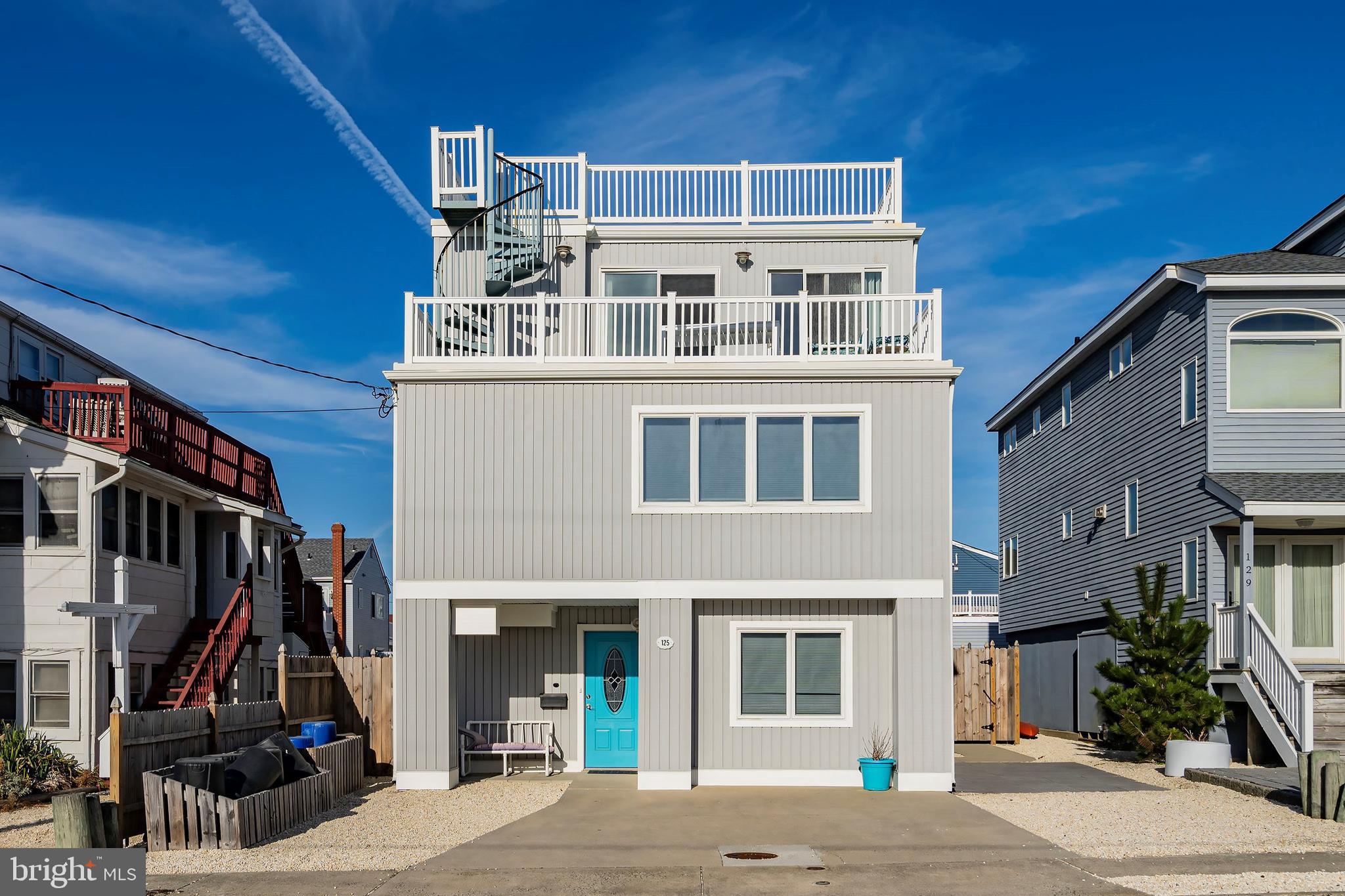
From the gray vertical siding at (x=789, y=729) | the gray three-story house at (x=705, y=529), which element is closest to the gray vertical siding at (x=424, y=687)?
the gray three-story house at (x=705, y=529)

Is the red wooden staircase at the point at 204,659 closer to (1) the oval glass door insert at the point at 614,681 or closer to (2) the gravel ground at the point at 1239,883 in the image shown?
(1) the oval glass door insert at the point at 614,681

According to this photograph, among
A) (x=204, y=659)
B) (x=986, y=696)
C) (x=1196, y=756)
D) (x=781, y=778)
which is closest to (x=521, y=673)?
(x=781, y=778)

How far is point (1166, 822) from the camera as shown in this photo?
482 inches

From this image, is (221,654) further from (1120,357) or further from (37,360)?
(1120,357)

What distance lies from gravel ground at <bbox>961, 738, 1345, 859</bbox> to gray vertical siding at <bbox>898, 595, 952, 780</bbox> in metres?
0.70

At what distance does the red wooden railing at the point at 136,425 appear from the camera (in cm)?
1711

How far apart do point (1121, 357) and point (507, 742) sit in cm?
1396

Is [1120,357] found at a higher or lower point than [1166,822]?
higher

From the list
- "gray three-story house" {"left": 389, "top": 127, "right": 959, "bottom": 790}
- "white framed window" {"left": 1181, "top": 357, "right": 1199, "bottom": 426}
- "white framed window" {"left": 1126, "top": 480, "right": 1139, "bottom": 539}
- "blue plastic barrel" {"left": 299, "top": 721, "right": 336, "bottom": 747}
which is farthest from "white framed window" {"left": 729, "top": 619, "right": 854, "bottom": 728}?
"white framed window" {"left": 1126, "top": 480, "right": 1139, "bottom": 539}

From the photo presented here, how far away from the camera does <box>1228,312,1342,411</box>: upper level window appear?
18.3 m

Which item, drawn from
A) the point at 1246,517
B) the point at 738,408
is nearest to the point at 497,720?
the point at 738,408

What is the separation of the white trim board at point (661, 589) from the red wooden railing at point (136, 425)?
5522 mm

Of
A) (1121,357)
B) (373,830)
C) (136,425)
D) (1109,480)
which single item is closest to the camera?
(373,830)

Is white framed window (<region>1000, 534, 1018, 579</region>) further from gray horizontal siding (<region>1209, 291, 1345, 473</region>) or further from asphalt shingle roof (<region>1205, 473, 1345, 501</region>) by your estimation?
asphalt shingle roof (<region>1205, 473, 1345, 501</region>)
